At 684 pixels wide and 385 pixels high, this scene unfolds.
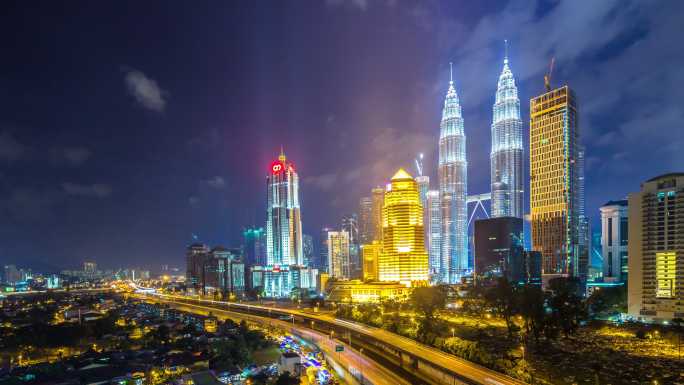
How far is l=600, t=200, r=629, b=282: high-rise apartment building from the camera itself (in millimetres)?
92725

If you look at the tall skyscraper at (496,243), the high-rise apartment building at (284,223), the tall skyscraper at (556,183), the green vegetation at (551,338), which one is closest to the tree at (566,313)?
the green vegetation at (551,338)

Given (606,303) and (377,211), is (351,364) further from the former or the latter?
(377,211)

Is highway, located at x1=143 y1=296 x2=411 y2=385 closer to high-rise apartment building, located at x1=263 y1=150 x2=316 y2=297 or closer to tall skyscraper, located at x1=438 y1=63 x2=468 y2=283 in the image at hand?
high-rise apartment building, located at x1=263 y1=150 x2=316 y2=297

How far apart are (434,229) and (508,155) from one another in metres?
44.6

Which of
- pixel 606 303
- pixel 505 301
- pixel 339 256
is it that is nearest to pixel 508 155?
pixel 339 256

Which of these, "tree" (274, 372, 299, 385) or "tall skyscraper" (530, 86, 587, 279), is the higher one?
"tall skyscraper" (530, 86, 587, 279)

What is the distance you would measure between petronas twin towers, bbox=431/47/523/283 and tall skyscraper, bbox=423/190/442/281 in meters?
1.45

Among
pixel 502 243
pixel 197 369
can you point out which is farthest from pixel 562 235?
pixel 197 369

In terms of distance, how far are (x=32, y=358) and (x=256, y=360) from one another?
946 inches

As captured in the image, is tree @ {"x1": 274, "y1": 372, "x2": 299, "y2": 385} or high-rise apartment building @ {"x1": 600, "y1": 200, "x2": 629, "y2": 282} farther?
high-rise apartment building @ {"x1": 600, "y1": 200, "x2": 629, "y2": 282}

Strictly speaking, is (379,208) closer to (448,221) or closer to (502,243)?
(448,221)

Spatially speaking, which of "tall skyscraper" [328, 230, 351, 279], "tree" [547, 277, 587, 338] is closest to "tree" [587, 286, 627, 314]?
"tree" [547, 277, 587, 338]

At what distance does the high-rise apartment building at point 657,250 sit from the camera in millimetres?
47875

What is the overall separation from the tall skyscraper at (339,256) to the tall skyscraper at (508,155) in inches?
2308
